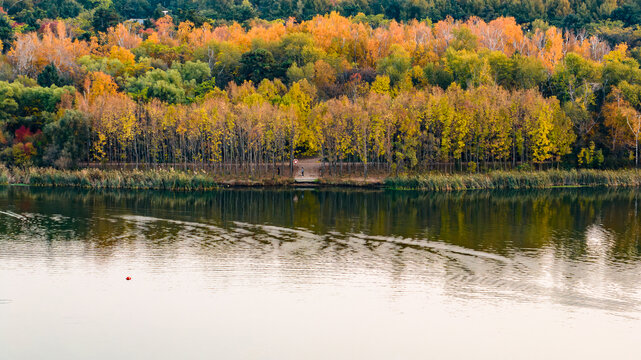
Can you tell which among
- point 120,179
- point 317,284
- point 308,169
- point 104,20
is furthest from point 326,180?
point 104,20

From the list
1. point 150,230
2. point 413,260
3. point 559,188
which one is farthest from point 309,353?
point 559,188

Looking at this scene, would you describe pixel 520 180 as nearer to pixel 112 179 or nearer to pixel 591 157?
pixel 591 157

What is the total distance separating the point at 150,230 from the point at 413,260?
65.9 ft

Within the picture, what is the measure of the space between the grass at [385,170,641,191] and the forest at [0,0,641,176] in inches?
182

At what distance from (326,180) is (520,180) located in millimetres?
21755

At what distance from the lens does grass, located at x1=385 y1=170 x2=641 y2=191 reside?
252ft

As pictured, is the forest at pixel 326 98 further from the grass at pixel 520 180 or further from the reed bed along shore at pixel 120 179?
the grass at pixel 520 180

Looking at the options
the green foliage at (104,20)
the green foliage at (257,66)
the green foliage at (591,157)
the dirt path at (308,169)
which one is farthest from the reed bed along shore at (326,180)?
the green foliage at (104,20)

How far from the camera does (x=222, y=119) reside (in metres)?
86.1

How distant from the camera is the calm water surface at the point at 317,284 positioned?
2956 cm

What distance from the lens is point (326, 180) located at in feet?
271

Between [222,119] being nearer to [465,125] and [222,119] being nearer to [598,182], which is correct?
[465,125]

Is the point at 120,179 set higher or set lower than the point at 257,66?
lower

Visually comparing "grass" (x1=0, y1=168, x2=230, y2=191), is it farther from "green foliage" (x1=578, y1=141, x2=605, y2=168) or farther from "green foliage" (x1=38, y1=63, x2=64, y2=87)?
"green foliage" (x1=578, y1=141, x2=605, y2=168)
